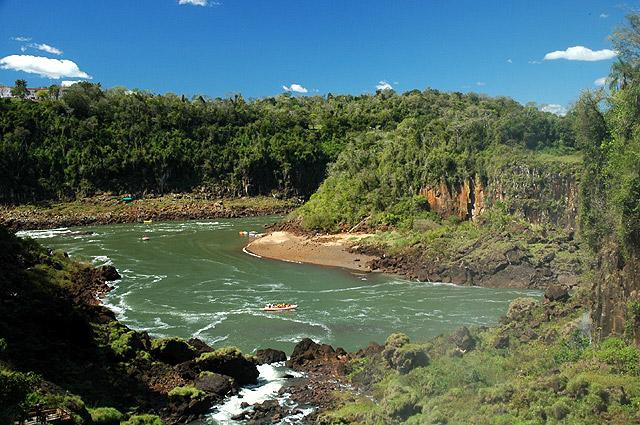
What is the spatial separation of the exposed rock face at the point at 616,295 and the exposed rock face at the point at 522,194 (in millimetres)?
23987

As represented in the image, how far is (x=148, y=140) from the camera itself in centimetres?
10956

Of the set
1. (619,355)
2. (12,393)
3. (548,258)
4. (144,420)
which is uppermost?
(12,393)

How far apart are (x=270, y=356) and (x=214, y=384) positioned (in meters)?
4.09

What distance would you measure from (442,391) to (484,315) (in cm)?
1438

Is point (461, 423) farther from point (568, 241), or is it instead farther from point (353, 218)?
point (353, 218)

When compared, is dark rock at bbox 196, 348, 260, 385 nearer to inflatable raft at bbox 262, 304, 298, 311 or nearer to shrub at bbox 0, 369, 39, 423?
shrub at bbox 0, 369, 39, 423

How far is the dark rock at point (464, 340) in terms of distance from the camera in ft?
81.1

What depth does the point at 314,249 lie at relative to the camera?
5738cm

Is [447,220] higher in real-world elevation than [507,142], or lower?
lower

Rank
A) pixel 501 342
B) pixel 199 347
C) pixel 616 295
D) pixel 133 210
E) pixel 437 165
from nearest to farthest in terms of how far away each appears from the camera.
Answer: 1. pixel 616 295
2. pixel 501 342
3. pixel 199 347
4. pixel 437 165
5. pixel 133 210

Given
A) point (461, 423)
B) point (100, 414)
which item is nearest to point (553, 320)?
point (461, 423)

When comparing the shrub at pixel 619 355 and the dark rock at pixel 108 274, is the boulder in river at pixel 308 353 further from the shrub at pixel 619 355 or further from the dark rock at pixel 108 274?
the dark rock at pixel 108 274

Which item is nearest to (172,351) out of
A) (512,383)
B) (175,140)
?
(512,383)

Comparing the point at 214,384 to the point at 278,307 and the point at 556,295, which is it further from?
the point at 556,295
